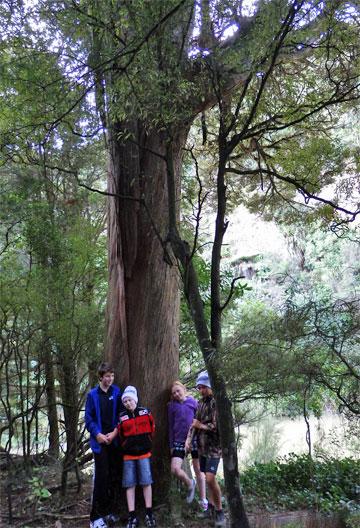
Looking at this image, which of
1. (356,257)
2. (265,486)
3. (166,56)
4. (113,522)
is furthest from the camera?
(356,257)

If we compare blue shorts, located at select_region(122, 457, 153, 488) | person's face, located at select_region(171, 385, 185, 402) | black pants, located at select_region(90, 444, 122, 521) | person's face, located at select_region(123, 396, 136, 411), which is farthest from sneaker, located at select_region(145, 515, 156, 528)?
person's face, located at select_region(171, 385, 185, 402)

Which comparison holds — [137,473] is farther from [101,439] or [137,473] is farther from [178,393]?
[178,393]

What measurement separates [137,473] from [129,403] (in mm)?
654

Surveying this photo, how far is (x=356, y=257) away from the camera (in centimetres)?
1547

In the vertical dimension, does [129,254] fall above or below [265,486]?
above

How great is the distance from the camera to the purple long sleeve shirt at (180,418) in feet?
16.4

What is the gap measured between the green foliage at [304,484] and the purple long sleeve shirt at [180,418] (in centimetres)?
182

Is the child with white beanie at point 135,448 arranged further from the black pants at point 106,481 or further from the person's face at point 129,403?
the black pants at point 106,481

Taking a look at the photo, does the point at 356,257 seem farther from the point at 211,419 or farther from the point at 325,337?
the point at 325,337

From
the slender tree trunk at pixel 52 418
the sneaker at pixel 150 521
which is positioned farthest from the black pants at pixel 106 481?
the slender tree trunk at pixel 52 418

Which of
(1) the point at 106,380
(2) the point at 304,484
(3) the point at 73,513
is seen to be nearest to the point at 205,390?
(1) the point at 106,380

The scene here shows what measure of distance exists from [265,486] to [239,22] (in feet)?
18.7

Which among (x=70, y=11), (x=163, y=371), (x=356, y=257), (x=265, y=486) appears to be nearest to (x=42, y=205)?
(x=163, y=371)

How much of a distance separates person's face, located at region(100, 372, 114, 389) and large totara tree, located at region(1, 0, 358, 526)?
1.34 ft
